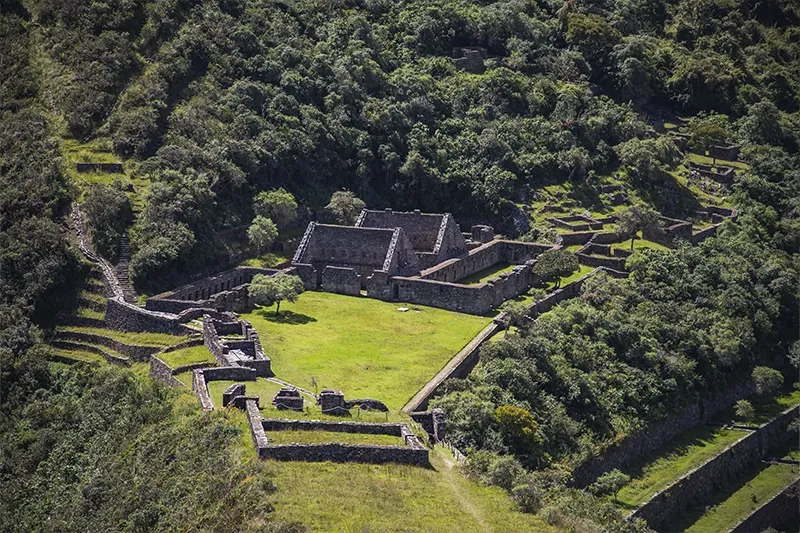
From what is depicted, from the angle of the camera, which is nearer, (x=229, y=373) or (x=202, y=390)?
(x=202, y=390)

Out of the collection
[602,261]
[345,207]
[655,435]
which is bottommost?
[655,435]

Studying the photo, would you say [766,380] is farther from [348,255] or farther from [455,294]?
[348,255]

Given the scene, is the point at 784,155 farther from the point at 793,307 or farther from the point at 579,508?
the point at 579,508

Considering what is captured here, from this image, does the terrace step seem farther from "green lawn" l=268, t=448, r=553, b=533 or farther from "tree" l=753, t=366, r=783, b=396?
"tree" l=753, t=366, r=783, b=396

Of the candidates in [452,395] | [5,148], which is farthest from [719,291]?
[5,148]

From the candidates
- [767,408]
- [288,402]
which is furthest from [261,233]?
[767,408]

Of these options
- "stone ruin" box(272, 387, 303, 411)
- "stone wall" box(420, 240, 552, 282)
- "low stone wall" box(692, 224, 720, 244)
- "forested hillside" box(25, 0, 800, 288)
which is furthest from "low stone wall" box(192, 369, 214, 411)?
"low stone wall" box(692, 224, 720, 244)
